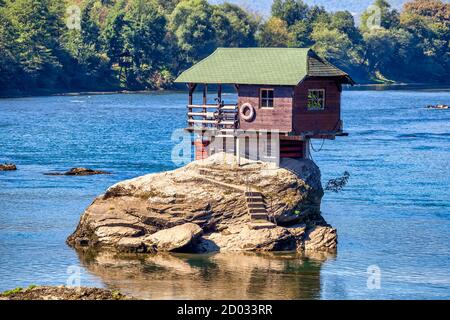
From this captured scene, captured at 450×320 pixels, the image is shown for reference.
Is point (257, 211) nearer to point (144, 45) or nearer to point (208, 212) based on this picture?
point (208, 212)

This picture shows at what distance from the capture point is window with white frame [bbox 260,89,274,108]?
168 ft

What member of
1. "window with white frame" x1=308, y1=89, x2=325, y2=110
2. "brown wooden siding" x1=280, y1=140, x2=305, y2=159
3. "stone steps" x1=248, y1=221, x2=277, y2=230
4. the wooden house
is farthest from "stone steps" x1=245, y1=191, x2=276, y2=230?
"window with white frame" x1=308, y1=89, x2=325, y2=110

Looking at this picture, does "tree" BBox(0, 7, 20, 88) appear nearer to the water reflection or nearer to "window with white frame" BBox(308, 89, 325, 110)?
"window with white frame" BBox(308, 89, 325, 110)

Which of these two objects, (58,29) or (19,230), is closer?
(19,230)

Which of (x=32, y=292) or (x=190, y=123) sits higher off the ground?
(x=190, y=123)

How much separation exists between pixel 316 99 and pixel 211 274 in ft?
35.9

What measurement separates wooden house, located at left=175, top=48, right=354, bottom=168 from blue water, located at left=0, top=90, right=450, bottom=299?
5.66m

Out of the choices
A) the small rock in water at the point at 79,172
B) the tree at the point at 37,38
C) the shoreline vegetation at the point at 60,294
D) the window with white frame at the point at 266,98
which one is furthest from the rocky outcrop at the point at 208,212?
the tree at the point at 37,38

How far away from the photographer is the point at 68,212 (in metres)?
59.4
